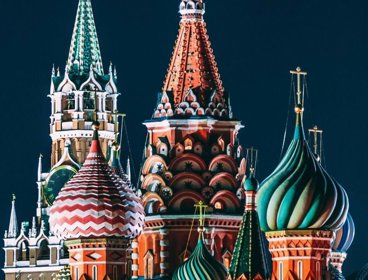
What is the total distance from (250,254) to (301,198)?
5.22 ft

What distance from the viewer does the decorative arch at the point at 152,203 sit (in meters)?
82.6

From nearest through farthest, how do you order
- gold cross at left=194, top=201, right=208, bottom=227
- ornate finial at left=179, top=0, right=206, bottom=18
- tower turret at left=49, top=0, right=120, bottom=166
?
gold cross at left=194, top=201, right=208, bottom=227, ornate finial at left=179, top=0, right=206, bottom=18, tower turret at left=49, top=0, right=120, bottom=166

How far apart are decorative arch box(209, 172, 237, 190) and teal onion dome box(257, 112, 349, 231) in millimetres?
7872

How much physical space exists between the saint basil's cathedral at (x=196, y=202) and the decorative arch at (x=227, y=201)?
0.08 feet

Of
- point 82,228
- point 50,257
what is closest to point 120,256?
point 82,228

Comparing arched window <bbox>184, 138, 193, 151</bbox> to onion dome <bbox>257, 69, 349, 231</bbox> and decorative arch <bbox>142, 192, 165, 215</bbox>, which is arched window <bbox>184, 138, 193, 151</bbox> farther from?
onion dome <bbox>257, 69, 349, 231</bbox>

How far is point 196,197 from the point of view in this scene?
271 ft

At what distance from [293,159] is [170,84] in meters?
9.22

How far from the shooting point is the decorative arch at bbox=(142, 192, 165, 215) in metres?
82.6

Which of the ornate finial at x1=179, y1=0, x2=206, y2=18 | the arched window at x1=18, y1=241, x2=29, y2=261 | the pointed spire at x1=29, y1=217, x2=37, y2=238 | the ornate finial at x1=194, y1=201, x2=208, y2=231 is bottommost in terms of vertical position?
the arched window at x1=18, y1=241, x2=29, y2=261

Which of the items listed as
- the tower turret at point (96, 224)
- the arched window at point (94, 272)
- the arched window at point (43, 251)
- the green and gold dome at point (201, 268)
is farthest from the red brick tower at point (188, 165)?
the arched window at point (43, 251)

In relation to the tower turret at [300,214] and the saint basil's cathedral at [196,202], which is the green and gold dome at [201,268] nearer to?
the saint basil's cathedral at [196,202]

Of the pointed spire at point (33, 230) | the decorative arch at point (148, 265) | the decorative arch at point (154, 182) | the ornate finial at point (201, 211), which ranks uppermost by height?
the decorative arch at point (154, 182)

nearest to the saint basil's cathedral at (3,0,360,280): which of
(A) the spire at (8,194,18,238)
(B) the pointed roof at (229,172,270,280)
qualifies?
(B) the pointed roof at (229,172,270,280)
